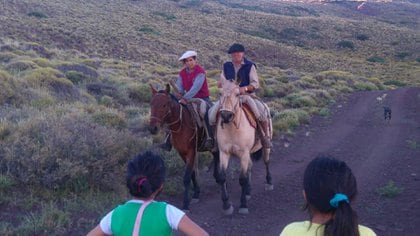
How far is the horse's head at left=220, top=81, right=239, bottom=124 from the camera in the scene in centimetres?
818

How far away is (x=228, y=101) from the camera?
8.25m

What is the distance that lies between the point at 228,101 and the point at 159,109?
1.08m

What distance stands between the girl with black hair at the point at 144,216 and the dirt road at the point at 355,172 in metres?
4.24

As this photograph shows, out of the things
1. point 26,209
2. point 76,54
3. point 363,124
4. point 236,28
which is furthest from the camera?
point 236,28

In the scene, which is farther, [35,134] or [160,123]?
[35,134]

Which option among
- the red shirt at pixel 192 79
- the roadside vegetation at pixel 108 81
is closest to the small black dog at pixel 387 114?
the roadside vegetation at pixel 108 81

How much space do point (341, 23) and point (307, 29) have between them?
938cm

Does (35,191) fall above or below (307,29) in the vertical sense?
above

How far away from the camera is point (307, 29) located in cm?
7138

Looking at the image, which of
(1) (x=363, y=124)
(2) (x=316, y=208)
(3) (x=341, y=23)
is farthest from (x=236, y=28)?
(2) (x=316, y=208)

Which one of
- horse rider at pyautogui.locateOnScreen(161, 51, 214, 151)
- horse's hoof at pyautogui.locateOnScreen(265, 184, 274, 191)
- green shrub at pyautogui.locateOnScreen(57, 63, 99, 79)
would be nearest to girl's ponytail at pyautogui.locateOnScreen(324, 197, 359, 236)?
horse rider at pyautogui.locateOnScreen(161, 51, 214, 151)

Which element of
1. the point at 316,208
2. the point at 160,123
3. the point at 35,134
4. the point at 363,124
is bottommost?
the point at 363,124

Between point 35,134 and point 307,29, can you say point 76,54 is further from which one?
point 307,29

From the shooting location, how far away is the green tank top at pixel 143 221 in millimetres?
3803
